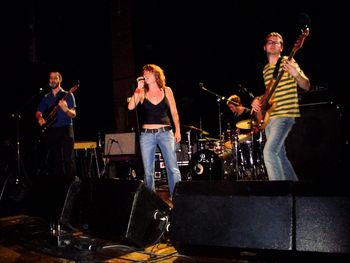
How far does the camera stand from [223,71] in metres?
9.52

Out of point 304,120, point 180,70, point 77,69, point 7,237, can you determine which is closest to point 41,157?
point 77,69

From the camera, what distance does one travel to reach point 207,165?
7855 millimetres

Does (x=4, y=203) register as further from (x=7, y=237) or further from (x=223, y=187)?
(x=223, y=187)

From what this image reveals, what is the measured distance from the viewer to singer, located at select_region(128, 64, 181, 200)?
4.21 meters

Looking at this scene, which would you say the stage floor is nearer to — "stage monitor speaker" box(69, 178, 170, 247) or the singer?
"stage monitor speaker" box(69, 178, 170, 247)

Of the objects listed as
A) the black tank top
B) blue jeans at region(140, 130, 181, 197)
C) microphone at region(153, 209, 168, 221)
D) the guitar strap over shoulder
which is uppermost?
the guitar strap over shoulder

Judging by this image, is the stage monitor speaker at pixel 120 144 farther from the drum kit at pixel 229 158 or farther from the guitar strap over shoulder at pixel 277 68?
the guitar strap over shoulder at pixel 277 68

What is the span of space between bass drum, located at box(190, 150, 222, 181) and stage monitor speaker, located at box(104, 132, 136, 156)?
1.52 m

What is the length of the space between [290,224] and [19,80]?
923cm

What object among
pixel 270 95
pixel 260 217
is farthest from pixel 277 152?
pixel 260 217

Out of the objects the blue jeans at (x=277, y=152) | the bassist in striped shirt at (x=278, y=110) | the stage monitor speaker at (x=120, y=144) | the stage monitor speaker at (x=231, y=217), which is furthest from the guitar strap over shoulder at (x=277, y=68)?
the stage monitor speaker at (x=120, y=144)

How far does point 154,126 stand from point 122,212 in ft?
5.65

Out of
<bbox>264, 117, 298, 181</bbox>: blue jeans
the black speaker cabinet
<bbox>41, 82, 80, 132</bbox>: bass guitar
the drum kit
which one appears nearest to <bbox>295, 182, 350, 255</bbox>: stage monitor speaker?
<bbox>264, 117, 298, 181</bbox>: blue jeans

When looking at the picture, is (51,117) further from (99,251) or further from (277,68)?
(277,68)
